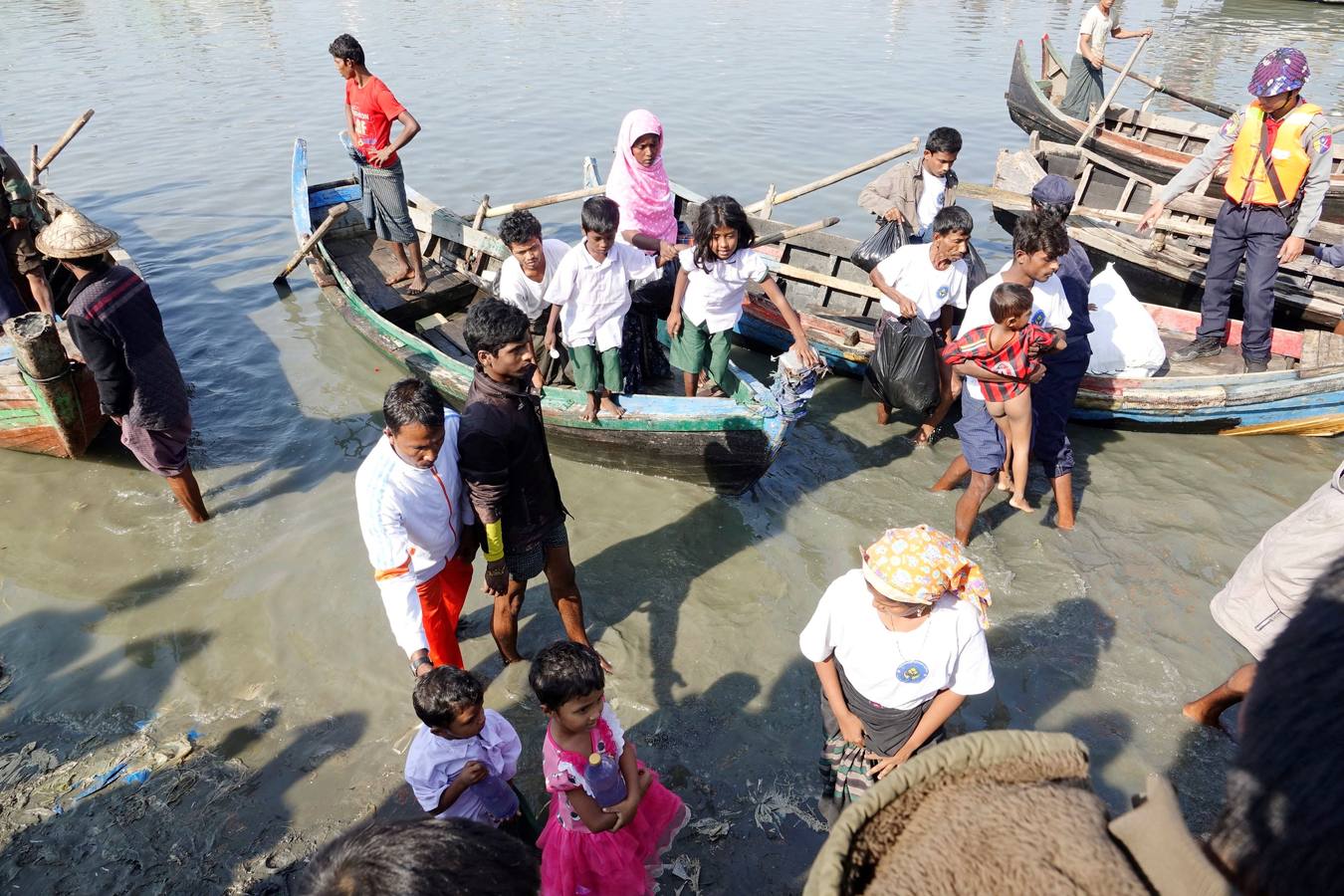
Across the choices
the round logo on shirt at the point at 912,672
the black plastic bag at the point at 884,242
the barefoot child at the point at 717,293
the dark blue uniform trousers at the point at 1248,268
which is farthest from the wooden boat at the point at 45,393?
the dark blue uniform trousers at the point at 1248,268

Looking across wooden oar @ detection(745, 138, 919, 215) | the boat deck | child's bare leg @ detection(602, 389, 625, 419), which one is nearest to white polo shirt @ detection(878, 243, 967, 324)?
child's bare leg @ detection(602, 389, 625, 419)

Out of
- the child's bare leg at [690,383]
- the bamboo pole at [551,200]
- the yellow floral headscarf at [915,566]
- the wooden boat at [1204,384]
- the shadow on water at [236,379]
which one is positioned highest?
the yellow floral headscarf at [915,566]

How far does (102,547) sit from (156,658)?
1.23m

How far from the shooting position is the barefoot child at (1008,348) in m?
4.00

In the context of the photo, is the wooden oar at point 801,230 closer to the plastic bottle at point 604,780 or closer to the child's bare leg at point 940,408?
the child's bare leg at point 940,408

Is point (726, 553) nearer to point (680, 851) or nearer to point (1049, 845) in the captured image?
point (680, 851)

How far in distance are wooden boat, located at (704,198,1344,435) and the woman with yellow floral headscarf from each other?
3.64 m

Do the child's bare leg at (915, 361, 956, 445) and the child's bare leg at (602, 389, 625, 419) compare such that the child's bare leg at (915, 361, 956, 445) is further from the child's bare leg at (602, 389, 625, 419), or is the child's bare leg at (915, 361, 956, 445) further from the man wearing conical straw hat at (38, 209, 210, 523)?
the man wearing conical straw hat at (38, 209, 210, 523)

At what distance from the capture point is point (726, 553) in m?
4.93

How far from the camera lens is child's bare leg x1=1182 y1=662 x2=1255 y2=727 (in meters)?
3.35

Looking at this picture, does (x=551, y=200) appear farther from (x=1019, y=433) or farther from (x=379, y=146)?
(x=1019, y=433)

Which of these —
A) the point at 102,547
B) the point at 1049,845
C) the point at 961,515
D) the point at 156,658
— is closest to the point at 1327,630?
the point at 1049,845

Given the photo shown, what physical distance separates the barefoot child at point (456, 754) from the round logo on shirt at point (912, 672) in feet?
4.50

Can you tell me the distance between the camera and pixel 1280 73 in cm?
508
